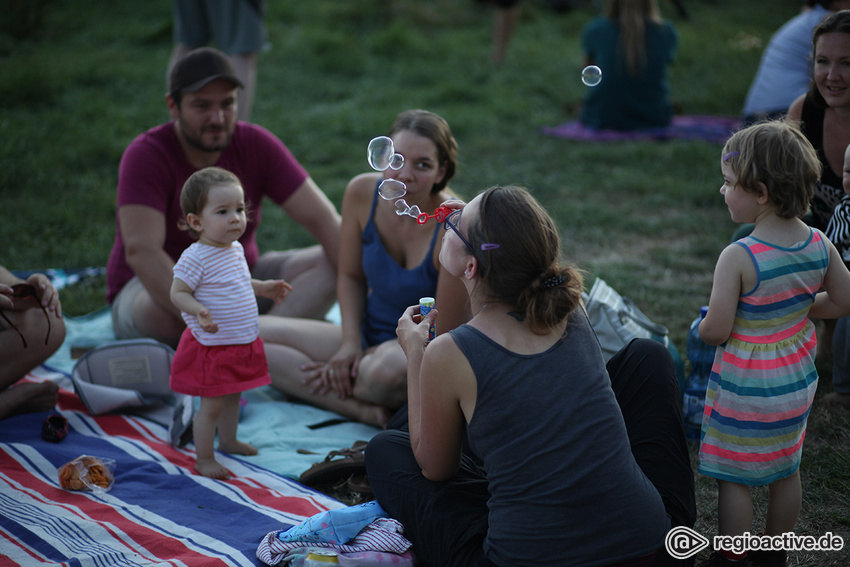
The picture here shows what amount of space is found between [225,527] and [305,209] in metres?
1.76

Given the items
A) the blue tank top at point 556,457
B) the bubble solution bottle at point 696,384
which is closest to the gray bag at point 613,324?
the bubble solution bottle at point 696,384

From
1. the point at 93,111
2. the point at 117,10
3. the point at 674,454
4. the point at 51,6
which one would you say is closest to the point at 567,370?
the point at 674,454

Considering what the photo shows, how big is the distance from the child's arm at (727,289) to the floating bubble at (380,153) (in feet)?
3.70

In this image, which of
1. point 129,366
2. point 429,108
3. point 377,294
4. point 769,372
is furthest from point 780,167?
point 429,108

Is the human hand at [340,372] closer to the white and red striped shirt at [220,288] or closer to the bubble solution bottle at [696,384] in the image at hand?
the white and red striped shirt at [220,288]

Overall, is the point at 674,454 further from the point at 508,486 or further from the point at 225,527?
the point at 225,527

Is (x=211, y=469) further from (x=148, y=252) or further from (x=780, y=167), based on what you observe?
(x=780, y=167)

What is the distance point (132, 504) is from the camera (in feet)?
8.27

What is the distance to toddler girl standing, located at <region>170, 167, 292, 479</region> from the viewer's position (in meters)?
2.59

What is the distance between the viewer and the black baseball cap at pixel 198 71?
3.33 metres

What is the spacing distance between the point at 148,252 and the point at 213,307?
2.71 ft

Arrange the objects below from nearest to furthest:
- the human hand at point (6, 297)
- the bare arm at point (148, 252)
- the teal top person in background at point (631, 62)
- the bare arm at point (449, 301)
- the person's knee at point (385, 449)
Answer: the person's knee at point (385, 449), the bare arm at point (449, 301), the human hand at point (6, 297), the bare arm at point (148, 252), the teal top person in background at point (631, 62)

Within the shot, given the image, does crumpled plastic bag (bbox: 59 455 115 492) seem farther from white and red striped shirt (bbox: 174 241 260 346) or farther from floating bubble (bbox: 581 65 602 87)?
floating bubble (bbox: 581 65 602 87)

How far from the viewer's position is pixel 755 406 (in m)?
2.13
